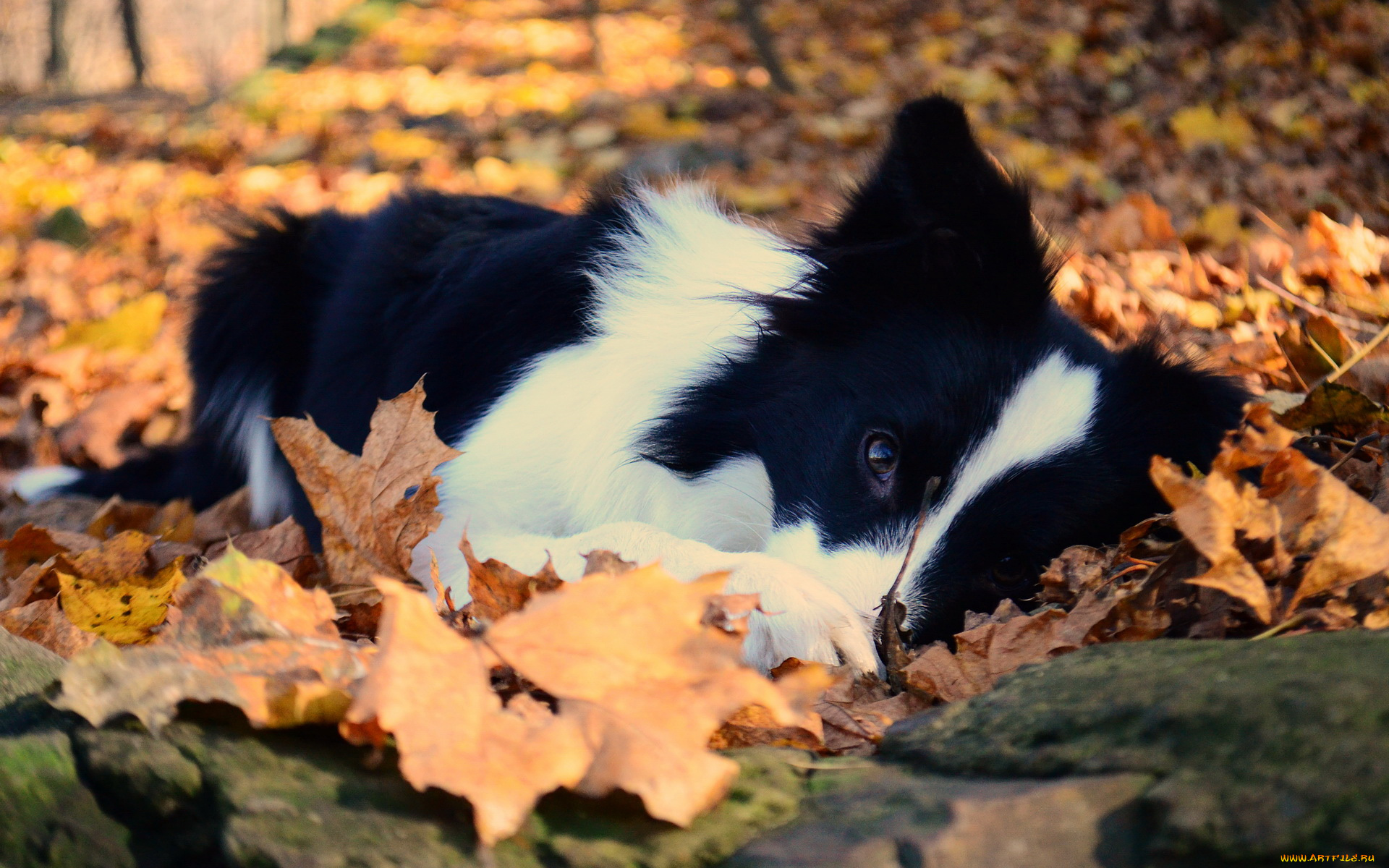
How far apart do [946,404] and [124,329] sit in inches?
178

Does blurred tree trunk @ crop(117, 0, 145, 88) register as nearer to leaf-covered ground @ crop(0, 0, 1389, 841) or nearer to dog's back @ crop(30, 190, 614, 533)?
leaf-covered ground @ crop(0, 0, 1389, 841)

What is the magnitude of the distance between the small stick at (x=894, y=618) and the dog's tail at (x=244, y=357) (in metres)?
2.50

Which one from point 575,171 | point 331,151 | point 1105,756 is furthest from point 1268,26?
point 1105,756

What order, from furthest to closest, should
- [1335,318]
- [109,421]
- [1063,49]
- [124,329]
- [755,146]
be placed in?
[1063,49] → [755,146] → [124,329] → [109,421] → [1335,318]

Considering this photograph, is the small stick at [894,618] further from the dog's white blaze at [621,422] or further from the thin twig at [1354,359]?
the thin twig at [1354,359]

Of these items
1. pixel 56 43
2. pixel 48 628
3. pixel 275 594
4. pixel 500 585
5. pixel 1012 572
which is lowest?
pixel 1012 572

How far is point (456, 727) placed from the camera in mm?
1210

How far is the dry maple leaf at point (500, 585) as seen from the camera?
5.77 feet

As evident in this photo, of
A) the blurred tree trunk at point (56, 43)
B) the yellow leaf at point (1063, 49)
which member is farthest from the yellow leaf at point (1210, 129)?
the blurred tree trunk at point (56, 43)

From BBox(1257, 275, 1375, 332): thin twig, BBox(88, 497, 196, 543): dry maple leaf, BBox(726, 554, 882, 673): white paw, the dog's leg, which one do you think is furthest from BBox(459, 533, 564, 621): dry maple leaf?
BBox(1257, 275, 1375, 332): thin twig

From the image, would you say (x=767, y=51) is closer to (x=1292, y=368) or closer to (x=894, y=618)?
(x=1292, y=368)

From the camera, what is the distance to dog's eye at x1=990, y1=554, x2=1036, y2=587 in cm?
224

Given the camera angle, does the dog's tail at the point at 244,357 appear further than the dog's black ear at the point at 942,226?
Yes

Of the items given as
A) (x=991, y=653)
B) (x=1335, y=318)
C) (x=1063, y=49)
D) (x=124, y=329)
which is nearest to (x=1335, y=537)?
(x=991, y=653)
